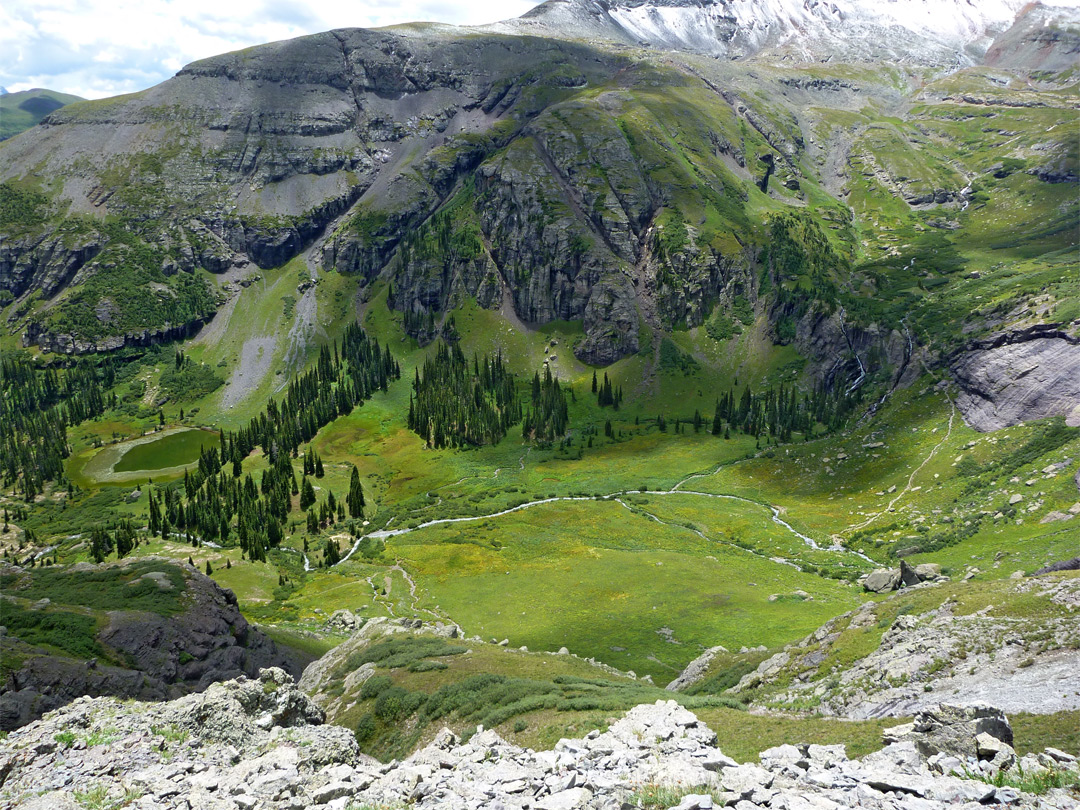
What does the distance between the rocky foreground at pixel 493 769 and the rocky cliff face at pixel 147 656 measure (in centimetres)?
864

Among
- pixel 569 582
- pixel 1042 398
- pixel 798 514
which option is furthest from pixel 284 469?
pixel 1042 398

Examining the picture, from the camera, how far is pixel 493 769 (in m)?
18.7

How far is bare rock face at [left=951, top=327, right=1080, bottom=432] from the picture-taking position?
360 feet

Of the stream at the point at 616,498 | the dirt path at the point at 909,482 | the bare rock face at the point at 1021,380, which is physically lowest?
the stream at the point at 616,498

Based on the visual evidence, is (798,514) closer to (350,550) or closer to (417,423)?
(350,550)

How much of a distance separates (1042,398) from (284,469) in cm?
15294

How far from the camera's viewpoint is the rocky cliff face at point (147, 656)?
101ft

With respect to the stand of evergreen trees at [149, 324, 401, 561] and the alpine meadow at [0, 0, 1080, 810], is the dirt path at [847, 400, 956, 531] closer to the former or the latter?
the alpine meadow at [0, 0, 1080, 810]

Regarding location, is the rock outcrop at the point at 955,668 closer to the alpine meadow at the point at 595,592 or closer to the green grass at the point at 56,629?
the alpine meadow at the point at 595,592

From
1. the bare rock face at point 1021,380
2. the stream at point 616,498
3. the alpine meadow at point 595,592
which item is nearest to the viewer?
the alpine meadow at point 595,592

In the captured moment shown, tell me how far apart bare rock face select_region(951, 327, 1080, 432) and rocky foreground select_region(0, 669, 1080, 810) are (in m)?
113

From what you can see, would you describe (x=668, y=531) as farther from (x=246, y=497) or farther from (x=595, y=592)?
(x=246, y=497)

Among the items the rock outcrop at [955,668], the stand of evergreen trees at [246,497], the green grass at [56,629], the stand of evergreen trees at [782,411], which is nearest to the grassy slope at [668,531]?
the rock outcrop at [955,668]

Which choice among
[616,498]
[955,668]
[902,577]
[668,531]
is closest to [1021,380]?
[668,531]
